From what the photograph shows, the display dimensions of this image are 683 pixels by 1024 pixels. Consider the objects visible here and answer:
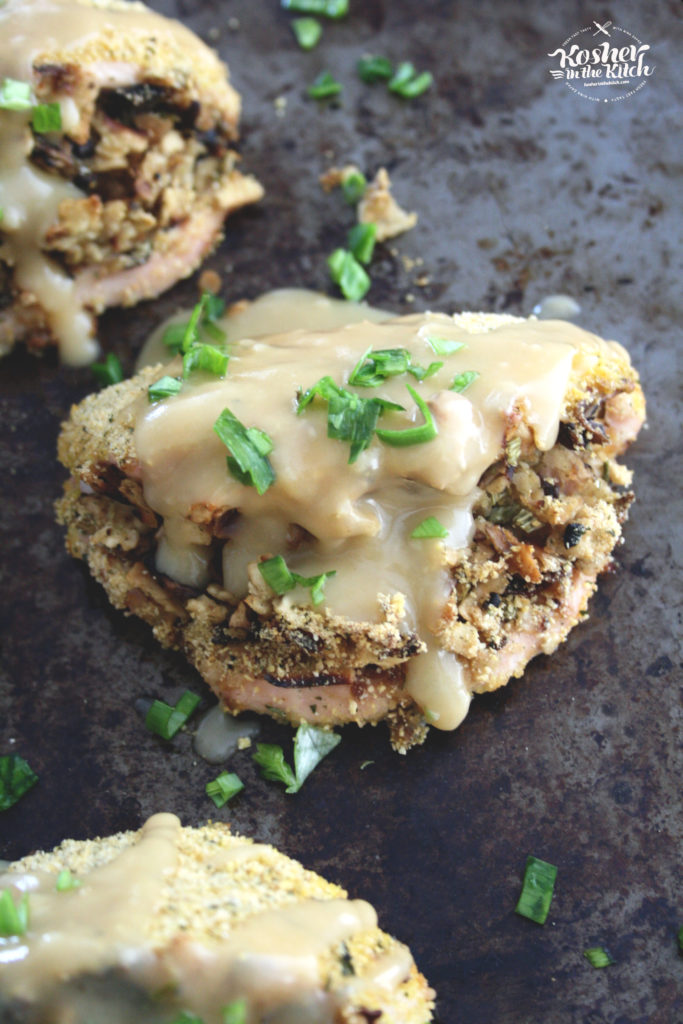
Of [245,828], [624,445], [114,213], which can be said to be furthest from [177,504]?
[624,445]

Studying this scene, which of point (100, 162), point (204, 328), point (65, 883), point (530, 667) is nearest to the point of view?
point (65, 883)

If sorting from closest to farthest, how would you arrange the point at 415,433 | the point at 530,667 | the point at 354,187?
the point at 415,433 → the point at 530,667 → the point at 354,187

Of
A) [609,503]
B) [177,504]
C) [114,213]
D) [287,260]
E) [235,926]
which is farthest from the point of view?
[287,260]

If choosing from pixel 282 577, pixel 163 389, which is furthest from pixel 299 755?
pixel 163 389

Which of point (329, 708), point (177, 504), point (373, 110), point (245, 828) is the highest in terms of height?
point (373, 110)

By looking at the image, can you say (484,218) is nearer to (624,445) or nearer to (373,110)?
(373,110)

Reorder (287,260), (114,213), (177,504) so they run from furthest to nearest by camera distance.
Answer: (287,260)
(114,213)
(177,504)

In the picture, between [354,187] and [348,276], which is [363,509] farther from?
[354,187]
